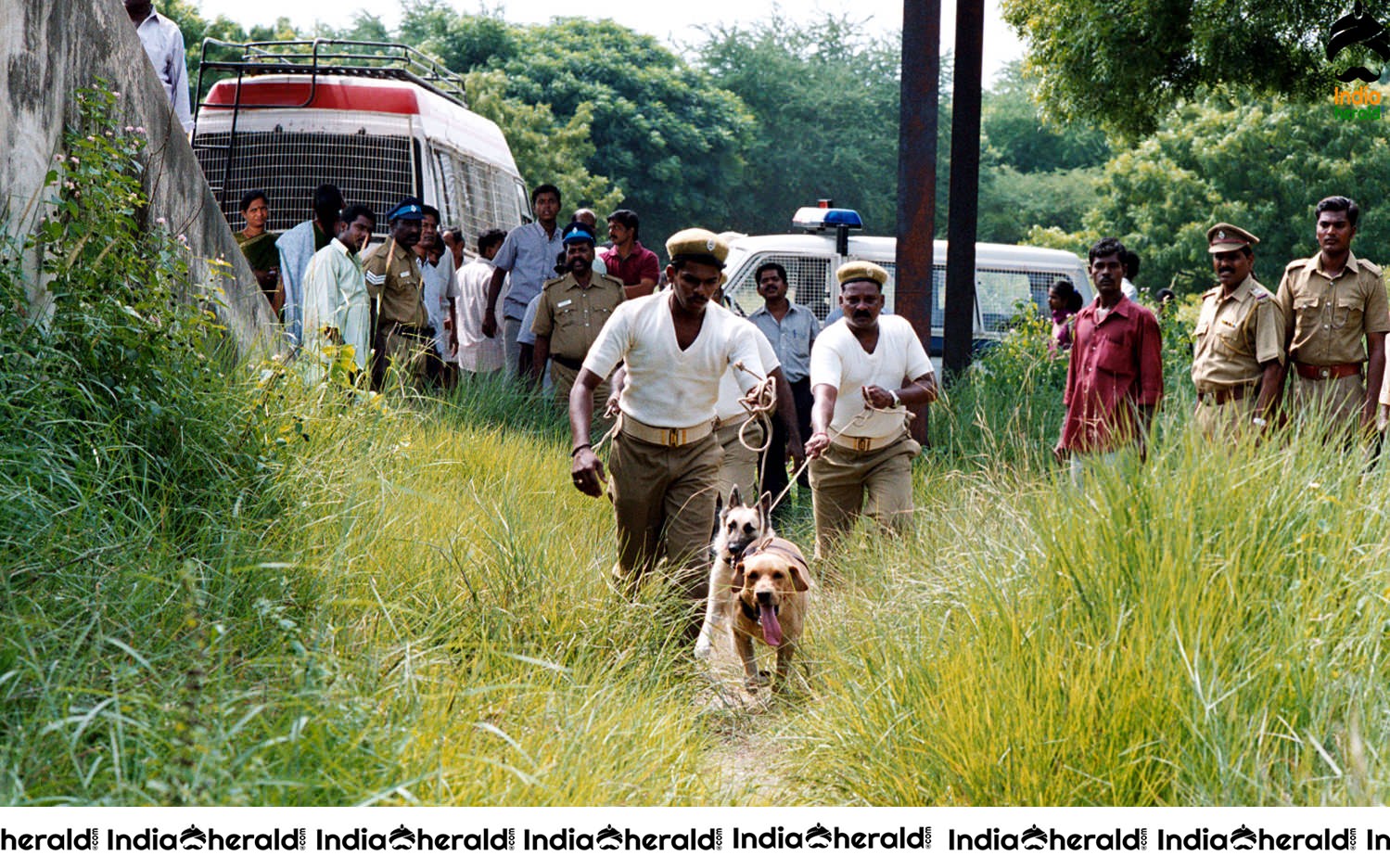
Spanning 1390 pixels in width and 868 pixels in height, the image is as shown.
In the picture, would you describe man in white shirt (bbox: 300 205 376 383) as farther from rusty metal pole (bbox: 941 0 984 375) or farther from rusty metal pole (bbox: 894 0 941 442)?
rusty metal pole (bbox: 941 0 984 375)

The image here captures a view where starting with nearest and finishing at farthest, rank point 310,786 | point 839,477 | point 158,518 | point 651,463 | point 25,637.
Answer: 1. point 310,786
2. point 25,637
3. point 158,518
4. point 651,463
5. point 839,477

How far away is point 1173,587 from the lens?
445 centimetres

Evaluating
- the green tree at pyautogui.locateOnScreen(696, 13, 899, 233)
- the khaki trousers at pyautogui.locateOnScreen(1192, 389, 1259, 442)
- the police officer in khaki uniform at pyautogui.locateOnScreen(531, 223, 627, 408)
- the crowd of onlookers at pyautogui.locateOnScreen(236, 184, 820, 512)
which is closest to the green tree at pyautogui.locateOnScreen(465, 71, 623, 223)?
the green tree at pyautogui.locateOnScreen(696, 13, 899, 233)

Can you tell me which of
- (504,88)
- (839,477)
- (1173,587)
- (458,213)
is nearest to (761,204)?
(504,88)

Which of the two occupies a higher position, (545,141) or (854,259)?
(545,141)

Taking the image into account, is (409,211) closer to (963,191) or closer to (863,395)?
(863,395)

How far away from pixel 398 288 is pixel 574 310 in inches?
48.0

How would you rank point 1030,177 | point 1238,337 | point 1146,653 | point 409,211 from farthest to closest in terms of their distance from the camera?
point 1030,177
point 409,211
point 1238,337
point 1146,653

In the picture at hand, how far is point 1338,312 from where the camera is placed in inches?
328

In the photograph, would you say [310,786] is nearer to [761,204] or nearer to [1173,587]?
[1173,587]

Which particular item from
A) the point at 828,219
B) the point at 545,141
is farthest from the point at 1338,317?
the point at 545,141

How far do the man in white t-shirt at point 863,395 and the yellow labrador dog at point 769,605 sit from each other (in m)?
1.64

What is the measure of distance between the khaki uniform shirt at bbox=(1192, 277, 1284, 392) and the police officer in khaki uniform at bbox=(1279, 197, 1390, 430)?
0.92 ft
